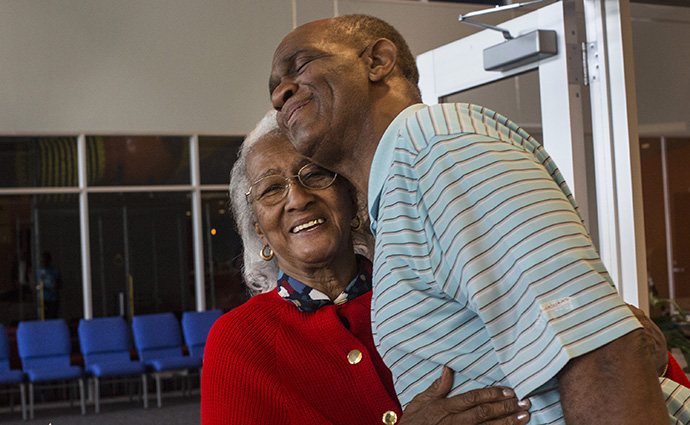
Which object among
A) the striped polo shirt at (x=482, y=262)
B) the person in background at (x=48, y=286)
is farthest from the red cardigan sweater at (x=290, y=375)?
the person in background at (x=48, y=286)

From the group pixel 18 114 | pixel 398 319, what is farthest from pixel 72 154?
pixel 398 319

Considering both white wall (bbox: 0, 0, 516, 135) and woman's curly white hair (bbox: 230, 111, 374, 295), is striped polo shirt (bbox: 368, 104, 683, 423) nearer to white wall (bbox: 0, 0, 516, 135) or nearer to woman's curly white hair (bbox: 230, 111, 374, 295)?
woman's curly white hair (bbox: 230, 111, 374, 295)

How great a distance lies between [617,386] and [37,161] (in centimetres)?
912

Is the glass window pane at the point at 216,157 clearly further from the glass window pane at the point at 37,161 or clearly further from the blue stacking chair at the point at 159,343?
the blue stacking chair at the point at 159,343

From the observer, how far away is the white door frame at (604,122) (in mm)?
2582

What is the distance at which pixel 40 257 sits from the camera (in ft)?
29.8

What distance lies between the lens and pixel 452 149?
0.86m

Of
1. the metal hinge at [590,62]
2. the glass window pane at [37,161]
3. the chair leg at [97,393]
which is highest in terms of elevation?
the glass window pane at [37,161]

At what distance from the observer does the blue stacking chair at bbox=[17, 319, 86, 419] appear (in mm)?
7969

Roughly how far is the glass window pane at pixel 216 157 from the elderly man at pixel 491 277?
862 cm

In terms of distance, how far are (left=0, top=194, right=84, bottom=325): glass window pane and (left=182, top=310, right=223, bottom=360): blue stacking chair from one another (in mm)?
1400

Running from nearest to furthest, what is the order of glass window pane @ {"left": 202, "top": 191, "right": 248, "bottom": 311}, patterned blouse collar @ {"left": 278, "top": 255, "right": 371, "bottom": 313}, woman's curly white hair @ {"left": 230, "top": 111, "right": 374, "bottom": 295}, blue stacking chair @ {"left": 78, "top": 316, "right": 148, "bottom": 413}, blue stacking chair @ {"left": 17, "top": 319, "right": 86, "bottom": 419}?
patterned blouse collar @ {"left": 278, "top": 255, "right": 371, "bottom": 313} < woman's curly white hair @ {"left": 230, "top": 111, "right": 374, "bottom": 295} < blue stacking chair @ {"left": 17, "top": 319, "right": 86, "bottom": 419} < blue stacking chair @ {"left": 78, "top": 316, "right": 148, "bottom": 413} < glass window pane @ {"left": 202, "top": 191, "right": 248, "bottom": 311}

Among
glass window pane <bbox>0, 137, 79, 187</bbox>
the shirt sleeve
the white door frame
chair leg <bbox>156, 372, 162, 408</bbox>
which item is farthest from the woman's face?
glass window pane <bbox>0, 137, 79, 187</bbox>

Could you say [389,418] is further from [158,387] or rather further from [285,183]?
[158,387]
